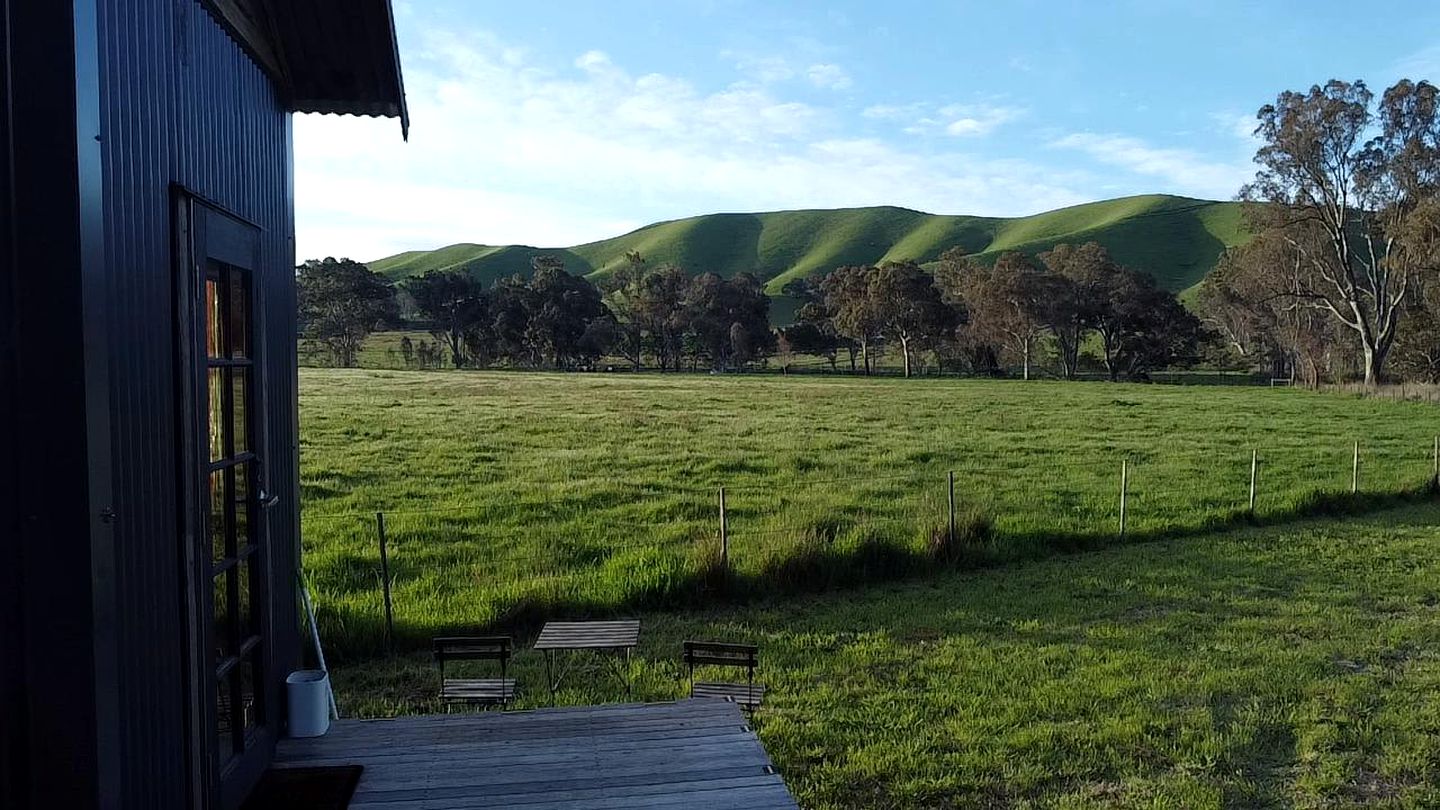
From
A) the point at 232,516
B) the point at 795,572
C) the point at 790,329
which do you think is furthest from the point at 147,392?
the point at 790,329

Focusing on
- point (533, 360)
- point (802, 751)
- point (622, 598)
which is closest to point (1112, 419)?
point (622, 598)

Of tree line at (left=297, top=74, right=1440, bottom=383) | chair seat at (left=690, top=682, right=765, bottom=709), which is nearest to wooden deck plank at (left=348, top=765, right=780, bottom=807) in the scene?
chair seat at (left=690, top=682, right=765, bottom=709)

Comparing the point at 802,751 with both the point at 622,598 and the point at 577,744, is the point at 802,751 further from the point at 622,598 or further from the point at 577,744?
the point at 622,598

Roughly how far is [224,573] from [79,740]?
5.94ft

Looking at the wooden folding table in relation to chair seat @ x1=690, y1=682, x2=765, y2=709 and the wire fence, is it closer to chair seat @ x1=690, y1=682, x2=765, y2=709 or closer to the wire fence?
chair seat @ x1=690, y1=682, x2=765, y2=709

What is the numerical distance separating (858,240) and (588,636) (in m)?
164

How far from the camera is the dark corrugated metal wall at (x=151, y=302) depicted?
386 cm

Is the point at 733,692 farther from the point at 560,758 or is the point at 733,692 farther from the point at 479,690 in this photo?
the point at 560,758

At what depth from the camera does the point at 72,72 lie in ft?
11.1

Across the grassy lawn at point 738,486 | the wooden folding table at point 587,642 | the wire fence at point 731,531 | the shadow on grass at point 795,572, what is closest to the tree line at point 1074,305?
the grassy lawn at point 738,486

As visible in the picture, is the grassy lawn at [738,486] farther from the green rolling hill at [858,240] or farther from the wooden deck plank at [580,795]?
the green rolling hill at [858,240]

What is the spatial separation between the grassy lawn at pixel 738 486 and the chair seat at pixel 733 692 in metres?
3.32

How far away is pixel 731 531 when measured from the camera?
14.2 m

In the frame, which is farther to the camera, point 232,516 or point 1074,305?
point 1074,305
